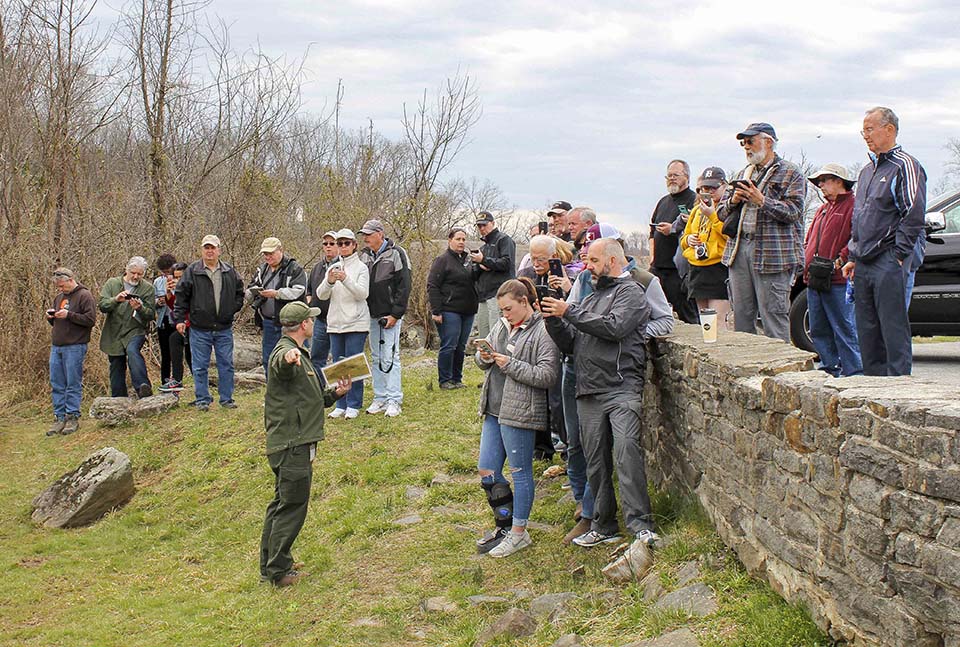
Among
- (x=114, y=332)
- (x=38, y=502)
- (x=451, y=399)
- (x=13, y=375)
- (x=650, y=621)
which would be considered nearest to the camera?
(x=650, y=621)

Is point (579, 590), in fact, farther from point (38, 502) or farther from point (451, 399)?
point (38, 502)

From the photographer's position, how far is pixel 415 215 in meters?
18.8

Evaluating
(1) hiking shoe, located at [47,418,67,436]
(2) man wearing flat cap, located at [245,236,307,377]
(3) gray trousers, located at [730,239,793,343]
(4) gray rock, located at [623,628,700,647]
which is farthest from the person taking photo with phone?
(1) hiking shoe, located at [47,418,67,436]

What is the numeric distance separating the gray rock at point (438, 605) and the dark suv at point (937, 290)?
473 centimetres

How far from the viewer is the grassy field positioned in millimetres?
5293

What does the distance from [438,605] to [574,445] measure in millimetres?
1536

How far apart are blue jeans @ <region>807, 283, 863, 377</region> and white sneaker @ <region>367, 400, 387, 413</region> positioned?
5.17 m

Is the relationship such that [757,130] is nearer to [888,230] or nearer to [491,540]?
[888,230]

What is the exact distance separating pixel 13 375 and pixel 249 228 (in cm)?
558

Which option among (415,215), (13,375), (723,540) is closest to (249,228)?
(415,215)

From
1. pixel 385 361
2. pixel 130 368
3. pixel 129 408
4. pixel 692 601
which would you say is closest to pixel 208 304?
pixel 130 368

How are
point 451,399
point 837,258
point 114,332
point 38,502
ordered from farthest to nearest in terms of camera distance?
point 114,332 → point 451,399 → point 38,502 → point 837,258

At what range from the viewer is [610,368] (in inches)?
235

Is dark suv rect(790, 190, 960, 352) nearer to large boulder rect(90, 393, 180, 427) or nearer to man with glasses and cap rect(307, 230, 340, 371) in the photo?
man with glasses and cap rect(307, 230, 340, 371)
